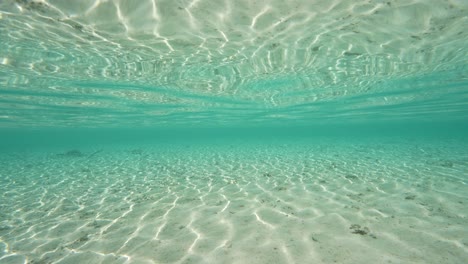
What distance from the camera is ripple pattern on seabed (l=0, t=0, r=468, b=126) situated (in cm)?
701

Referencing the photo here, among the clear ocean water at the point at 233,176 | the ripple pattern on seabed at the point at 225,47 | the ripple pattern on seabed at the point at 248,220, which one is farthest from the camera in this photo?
the ripple pattern on seabed at the point at 225,47

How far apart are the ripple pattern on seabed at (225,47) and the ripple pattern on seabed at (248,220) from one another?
18.0 feet

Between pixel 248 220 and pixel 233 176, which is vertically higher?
pixel 248 220

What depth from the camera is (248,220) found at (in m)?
5.67

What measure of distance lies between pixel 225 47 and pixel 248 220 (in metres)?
7.08

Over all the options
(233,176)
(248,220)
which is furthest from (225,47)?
(248,220)

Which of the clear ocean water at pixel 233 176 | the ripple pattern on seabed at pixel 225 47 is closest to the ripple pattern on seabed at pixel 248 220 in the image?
the clear ocean water at pixel 233 176

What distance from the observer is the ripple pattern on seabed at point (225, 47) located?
7.01 m

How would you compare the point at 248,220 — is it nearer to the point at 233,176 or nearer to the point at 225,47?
the point at 233,176

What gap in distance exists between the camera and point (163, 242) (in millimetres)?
4836

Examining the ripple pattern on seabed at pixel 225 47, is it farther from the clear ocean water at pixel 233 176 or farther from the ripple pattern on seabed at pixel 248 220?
the ripple pattern on seabed at pixel 248 220

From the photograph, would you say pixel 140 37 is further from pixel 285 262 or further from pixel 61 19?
pixel 285 262

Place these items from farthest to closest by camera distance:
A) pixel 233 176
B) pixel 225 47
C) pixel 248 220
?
pixel 233 176 < pixel 225 47 < pixel 248 220

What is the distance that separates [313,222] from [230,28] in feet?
21.5
